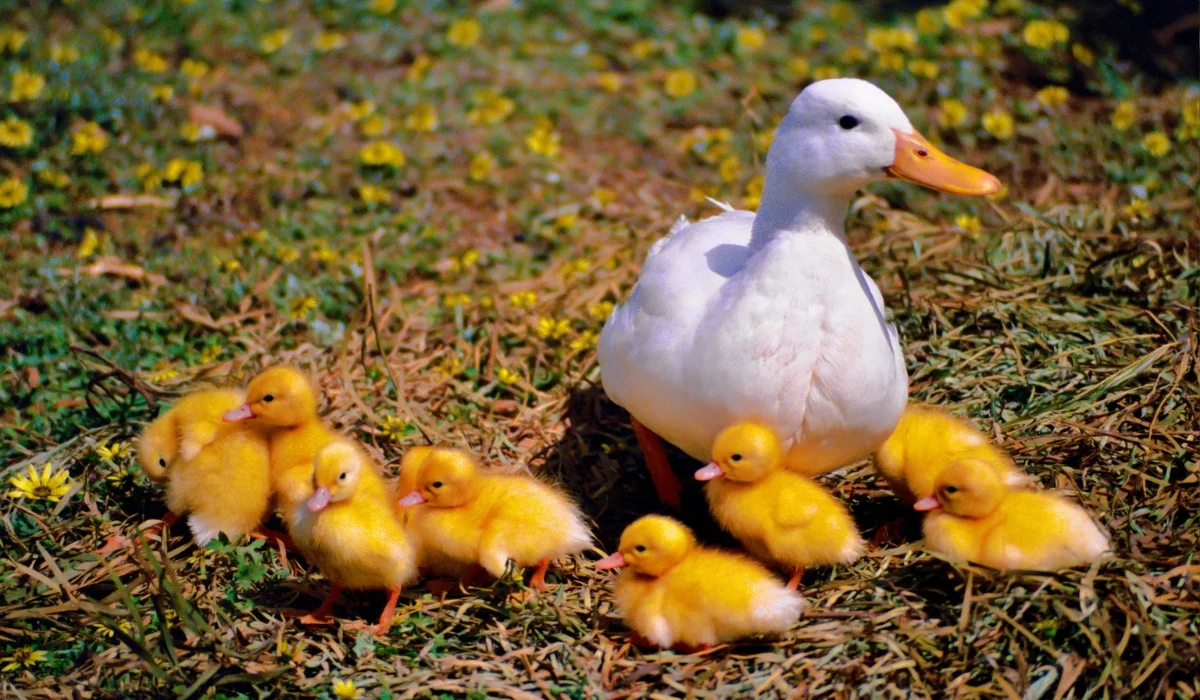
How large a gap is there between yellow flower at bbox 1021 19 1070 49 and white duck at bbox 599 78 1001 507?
372 cm

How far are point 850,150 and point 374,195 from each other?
3.03 meters

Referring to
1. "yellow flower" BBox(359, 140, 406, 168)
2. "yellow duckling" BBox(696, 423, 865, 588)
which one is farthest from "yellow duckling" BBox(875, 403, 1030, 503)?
"yellow flower" BBox(359, 140, 406, 168)

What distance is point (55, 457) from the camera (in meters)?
4.27

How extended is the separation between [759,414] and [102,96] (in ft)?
14.6

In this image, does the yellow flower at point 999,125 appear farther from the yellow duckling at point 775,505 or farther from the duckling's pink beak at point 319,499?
the duckling's pink beak at point 319,499

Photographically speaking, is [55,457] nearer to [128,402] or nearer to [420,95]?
[128,402]

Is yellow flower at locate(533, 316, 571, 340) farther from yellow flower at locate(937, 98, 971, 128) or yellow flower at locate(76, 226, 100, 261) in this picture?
yellow flower at locate(937, 98, 971, 128)

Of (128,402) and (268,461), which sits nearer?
(268,461)

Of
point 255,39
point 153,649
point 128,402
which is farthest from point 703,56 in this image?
point 153,649

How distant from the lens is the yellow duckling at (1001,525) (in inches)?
130

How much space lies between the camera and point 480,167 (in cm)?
612

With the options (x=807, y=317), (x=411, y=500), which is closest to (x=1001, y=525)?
(x=807, y=317)

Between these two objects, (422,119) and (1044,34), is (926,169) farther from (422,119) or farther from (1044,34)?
(1044,34)

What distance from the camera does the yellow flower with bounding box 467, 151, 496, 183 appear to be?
20.0 feet
